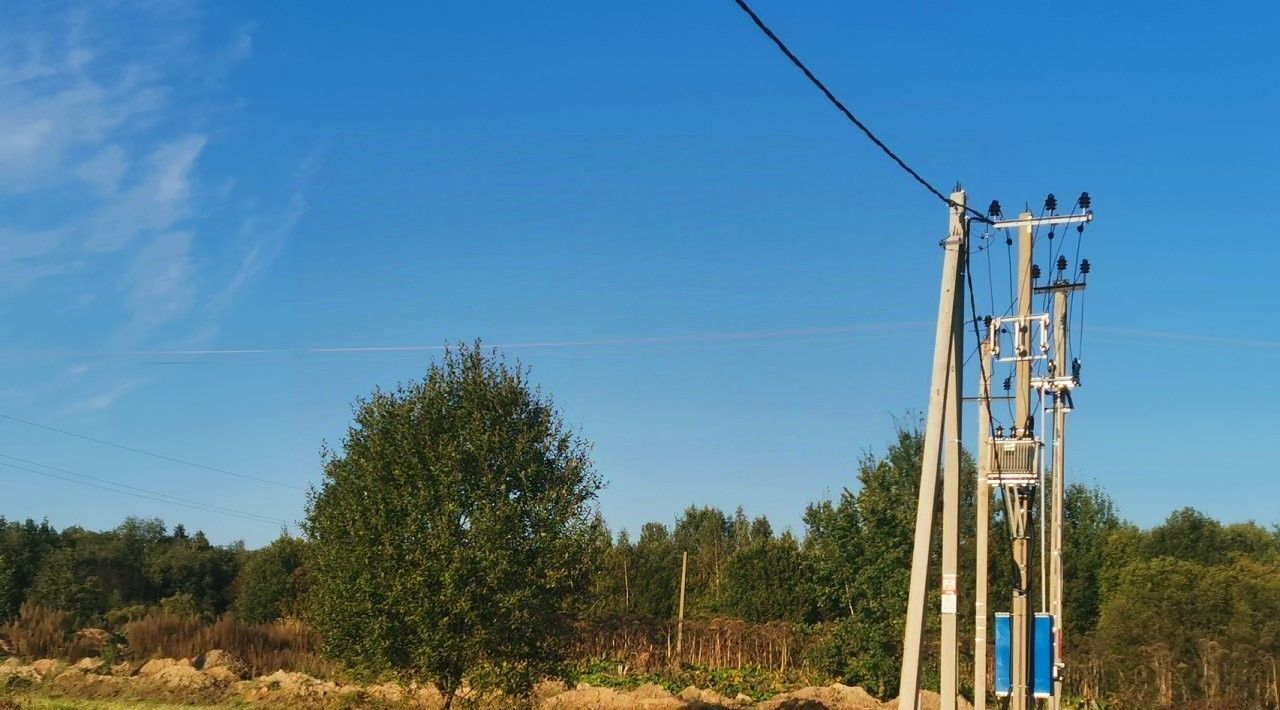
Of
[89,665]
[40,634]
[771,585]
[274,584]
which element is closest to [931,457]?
[89,665]

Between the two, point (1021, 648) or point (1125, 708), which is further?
point (1125, 708)

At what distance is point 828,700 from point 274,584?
139 ft

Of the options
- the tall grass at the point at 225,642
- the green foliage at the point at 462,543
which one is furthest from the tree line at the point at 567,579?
the tall grass at the point at 225,642

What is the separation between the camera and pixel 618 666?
52688mm

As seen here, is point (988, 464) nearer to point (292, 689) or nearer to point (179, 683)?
point (292, 689)

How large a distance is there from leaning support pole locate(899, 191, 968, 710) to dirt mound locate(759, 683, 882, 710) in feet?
74.2

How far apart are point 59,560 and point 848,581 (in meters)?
50.9

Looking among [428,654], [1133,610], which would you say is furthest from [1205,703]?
[428,654]

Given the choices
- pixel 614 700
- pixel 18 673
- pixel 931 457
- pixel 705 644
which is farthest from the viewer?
pixel 705 644

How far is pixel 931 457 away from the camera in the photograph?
1452 centimetres

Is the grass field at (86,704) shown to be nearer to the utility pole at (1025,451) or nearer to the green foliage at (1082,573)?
the utility pole at (1025,451)

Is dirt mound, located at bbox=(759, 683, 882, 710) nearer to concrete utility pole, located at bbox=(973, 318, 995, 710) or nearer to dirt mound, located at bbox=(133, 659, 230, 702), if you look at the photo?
concrete utility pole, located at bbox=(973, 318, 995, 710)

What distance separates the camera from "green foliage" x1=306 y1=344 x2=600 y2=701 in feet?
86.5

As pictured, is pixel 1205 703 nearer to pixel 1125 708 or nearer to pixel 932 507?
pixel 1125 708
